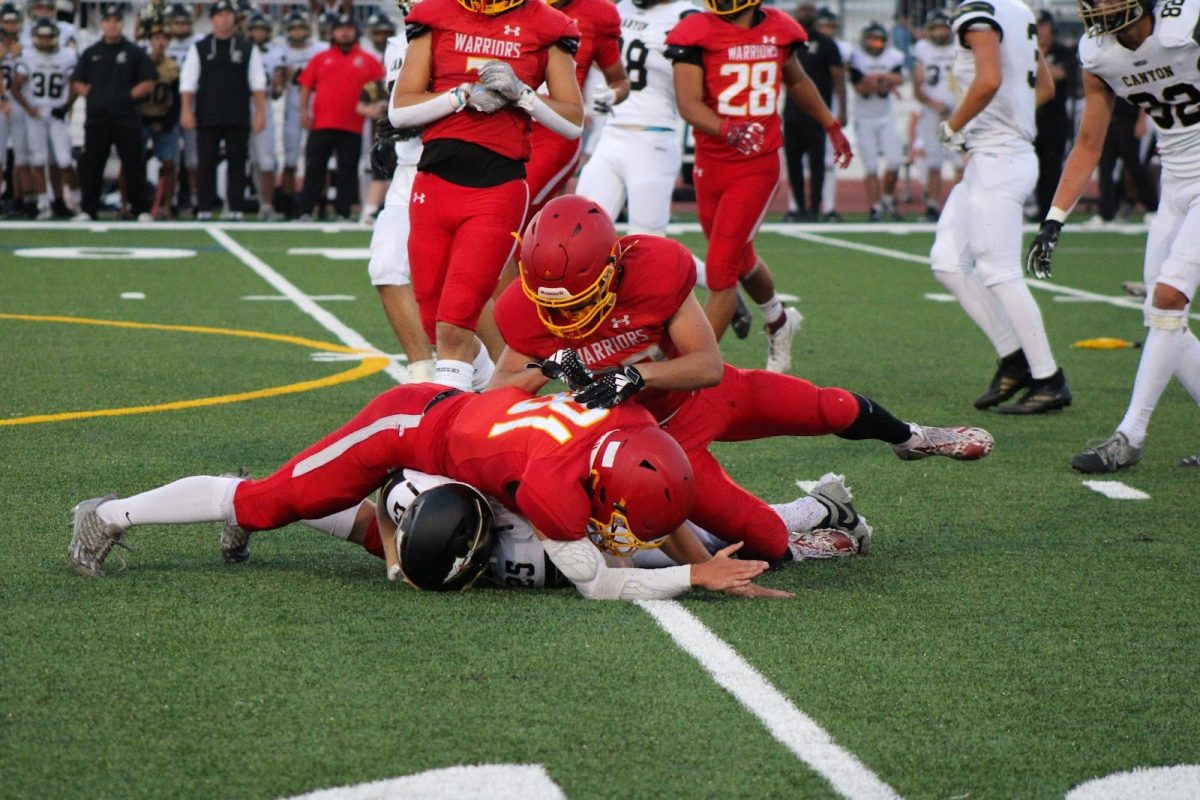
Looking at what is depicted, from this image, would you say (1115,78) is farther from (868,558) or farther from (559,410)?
(559,410)

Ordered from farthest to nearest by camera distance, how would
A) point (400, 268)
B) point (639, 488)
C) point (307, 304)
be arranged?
point (307, 304) < point (400, 268) < point (639, 488)

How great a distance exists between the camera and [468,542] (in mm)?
4398

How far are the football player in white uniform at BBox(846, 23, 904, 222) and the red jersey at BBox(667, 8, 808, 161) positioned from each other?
10331mm

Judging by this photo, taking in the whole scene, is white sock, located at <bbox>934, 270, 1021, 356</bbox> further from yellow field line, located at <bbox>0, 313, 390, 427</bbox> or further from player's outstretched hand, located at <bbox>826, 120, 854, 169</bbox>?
yellow field line, located at <bbox>0, 313, 390, 427</bbox>

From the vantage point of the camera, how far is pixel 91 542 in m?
4.55

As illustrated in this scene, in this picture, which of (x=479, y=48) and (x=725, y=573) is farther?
(x=479, y=48)

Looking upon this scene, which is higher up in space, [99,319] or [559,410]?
[559,410]

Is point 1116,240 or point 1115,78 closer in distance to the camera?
point 1115,78

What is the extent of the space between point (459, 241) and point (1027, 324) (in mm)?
2847

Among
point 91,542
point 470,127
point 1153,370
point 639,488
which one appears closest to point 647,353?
point 639,488

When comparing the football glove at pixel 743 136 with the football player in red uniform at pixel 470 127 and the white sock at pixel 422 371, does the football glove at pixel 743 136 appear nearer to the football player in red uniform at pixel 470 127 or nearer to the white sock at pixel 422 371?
the football player in red uniform at pixel 470 127

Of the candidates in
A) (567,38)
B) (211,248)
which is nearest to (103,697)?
(567,38)

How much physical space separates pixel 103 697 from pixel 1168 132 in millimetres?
4680

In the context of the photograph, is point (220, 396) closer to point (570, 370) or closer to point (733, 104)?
point (733, 104)
